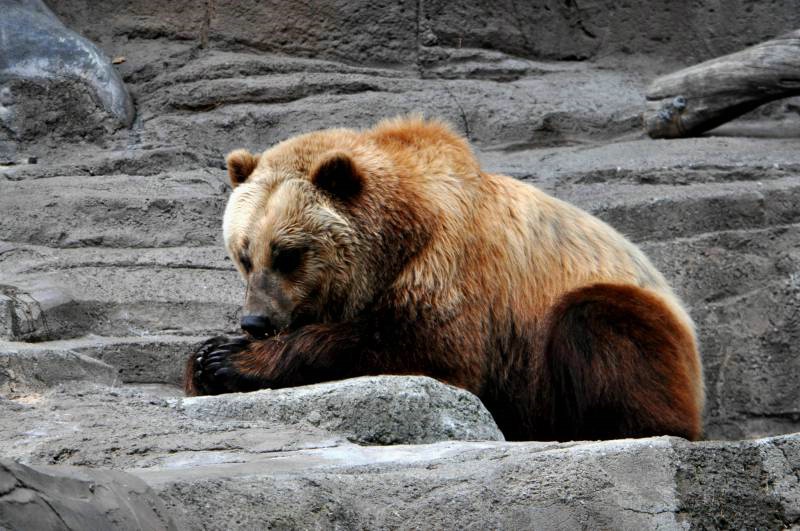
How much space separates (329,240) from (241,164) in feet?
2.44

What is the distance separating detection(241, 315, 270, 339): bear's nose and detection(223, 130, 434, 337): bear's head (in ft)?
0.24

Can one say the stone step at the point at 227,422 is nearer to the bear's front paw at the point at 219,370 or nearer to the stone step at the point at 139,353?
the bear's front paw at the point at 219,370

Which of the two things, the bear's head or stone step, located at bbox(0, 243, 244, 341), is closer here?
the bear's head

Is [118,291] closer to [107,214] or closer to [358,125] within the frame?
[107,214]

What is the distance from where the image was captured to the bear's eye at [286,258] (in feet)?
18.8

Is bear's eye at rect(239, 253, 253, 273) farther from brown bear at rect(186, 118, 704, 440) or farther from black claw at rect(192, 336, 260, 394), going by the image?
black claw at rect(192, 336, 260, 394)

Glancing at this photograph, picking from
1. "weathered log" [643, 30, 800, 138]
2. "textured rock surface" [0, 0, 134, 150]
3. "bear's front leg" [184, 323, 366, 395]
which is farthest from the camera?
"textured rock surface" [0, 0, 134, 150]

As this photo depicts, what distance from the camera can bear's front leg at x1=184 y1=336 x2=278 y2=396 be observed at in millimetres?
5523

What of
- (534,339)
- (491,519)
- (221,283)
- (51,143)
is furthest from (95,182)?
(491,519)

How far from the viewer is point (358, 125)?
9.23m

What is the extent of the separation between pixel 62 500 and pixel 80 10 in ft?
26.2

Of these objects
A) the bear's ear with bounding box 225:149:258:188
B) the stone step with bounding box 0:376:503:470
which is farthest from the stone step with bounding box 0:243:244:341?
the stone step with bounding box 0:376:503:470

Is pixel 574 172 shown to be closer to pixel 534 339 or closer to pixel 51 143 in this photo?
pixel 534 339

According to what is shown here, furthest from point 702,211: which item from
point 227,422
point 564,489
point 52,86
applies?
point 564,489
